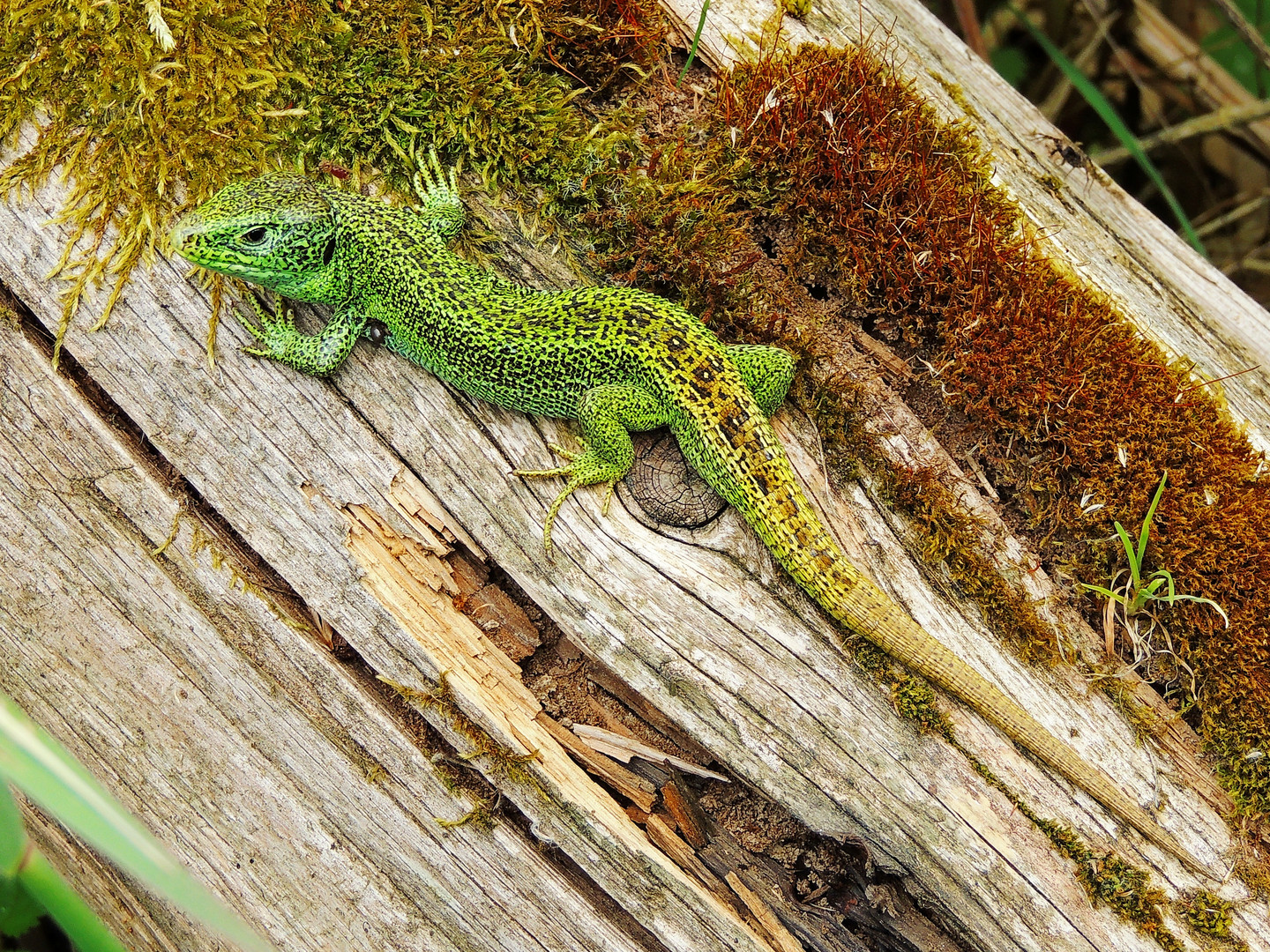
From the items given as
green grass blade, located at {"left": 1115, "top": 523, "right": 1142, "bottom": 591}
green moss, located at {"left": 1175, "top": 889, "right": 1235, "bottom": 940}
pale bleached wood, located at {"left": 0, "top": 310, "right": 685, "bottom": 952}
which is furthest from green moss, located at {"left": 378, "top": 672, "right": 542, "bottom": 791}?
green moss, located at {"left": 1175, "top": 889, "right": 1235, "bottom": 940}

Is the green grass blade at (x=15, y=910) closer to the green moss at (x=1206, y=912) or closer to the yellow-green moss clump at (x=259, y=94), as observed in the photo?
the yellow-green moss clump at (x=259, y=94)

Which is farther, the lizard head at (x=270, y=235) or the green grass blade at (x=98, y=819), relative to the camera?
the lizard head at (x=270, y=235)

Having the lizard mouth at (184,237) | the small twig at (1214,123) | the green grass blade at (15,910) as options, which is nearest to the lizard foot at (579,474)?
the lizard mouth at (184,237)

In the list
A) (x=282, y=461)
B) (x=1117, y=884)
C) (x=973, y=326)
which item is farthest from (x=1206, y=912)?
(x=282, y=461)

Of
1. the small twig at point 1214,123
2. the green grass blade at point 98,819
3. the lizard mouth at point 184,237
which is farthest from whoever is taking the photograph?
the small twig at point 1214,123

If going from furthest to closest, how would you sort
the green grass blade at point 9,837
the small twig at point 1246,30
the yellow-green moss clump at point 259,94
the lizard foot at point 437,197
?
the small twig at point 1246,30
the lizard foot at point 437,197
the yellow-green moss clump at point 259,94
the green grass blade at point 9,837

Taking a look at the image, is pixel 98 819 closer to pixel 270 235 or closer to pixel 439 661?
pixel 439 661
